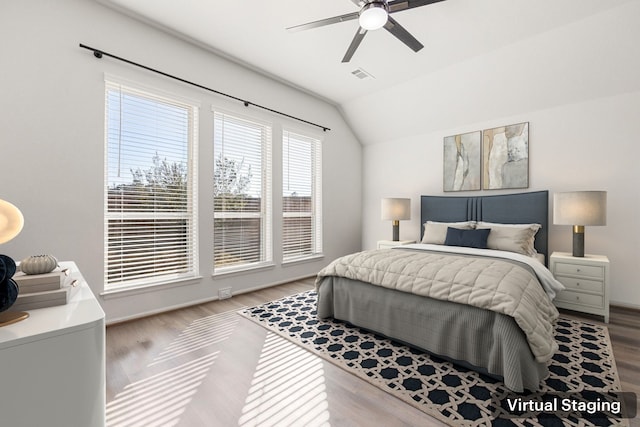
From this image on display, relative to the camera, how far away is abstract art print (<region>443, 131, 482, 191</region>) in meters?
4.23

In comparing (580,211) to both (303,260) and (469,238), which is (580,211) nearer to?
(469,238)

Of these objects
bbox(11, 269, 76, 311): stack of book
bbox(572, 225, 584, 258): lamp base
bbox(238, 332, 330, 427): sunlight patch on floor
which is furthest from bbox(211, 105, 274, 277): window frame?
bbox(572, 225, 584, 258): lamp base

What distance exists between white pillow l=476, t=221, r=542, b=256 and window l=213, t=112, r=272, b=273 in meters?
2.92

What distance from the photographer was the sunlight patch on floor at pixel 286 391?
1541mm

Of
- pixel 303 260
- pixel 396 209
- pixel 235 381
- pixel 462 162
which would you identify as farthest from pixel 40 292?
pixel 462 162

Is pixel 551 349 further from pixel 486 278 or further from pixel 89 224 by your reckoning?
pixel 89 224

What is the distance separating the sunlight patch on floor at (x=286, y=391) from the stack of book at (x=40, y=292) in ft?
3.58

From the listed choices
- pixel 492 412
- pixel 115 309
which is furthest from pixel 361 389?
pixel 115 309

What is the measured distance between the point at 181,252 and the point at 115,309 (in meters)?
0.80

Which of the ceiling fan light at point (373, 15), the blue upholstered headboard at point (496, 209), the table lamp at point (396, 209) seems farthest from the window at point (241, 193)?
the blue upholstered headboard at point (496, 209)

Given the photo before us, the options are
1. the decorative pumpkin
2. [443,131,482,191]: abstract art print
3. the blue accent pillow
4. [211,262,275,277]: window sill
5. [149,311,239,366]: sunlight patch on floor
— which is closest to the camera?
the decorative pumpkin

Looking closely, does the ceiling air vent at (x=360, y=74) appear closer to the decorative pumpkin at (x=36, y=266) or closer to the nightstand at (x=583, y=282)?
the nightstand at (x=583, y=282)

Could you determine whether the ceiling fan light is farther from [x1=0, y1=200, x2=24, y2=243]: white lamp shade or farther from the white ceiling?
[x1=0, y1=200, x2=24, y2=243]: white lamp shade

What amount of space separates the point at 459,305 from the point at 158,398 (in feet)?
6.70
